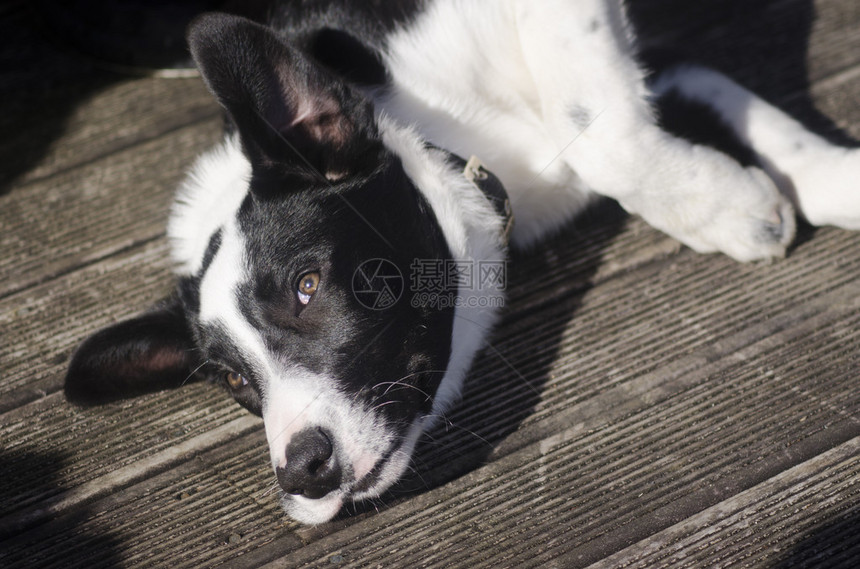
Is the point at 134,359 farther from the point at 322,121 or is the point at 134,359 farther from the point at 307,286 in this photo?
the point at 322,121

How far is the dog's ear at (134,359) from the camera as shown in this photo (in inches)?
65.9

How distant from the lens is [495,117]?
6.34ft

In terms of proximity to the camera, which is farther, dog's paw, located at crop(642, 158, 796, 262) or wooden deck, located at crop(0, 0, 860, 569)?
dog's paw, located at crop(642, 158, 796, 262)

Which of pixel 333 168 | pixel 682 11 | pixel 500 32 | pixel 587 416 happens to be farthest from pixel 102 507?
pixel 682 11

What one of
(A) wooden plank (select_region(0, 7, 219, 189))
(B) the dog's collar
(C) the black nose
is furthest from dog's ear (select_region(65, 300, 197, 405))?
(A) wooden plank (select_region(0, 7, 219, 189))

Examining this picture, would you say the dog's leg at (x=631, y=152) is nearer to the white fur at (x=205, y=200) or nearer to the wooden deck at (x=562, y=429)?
the wooden deck at (x=562, y=429)

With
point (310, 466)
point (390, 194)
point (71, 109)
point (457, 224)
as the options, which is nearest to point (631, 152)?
point (457, 224)

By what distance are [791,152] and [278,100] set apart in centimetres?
130

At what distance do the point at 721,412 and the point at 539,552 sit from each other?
0.51 m

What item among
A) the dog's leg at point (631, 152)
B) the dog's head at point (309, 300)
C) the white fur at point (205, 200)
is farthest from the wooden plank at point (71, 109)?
the dog's leg at point (631, 152)

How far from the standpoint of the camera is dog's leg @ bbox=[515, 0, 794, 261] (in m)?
1.72

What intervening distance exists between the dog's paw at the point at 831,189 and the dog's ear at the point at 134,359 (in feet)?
5.19

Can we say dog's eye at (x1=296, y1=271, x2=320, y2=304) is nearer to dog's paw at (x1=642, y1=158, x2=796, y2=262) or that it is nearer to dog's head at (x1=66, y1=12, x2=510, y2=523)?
dog's head at (x1=66, y1=12, x2=510, y2=523)

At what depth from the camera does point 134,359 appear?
5.67ft
